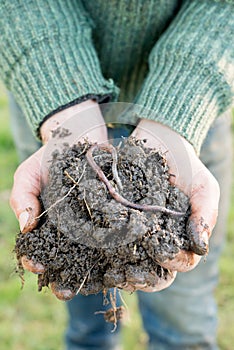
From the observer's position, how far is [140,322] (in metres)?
2.70

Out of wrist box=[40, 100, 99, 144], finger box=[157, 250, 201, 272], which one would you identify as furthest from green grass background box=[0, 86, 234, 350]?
finger box=[157, 250, 201, 272]

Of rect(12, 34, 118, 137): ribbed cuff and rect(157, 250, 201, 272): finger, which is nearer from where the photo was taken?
rect(157, 250, 201, 272): finger

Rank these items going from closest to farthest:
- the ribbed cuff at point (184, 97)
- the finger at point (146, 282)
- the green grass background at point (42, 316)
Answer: the finger at point (146, 282), the ribbed cuff at point (184, 97), the green grass background at point (42, 316)

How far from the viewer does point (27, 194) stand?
55.4 inches

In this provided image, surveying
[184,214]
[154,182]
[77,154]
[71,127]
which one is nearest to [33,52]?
[71,127]

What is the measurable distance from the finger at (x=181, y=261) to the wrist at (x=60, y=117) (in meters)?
0.51

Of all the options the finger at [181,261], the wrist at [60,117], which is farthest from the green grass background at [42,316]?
the finger at [181,261]

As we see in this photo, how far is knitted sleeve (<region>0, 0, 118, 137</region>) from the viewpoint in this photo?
1592 millimetres

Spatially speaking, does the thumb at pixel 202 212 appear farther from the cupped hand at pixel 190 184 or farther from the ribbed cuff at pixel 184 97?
the ribbed cuff at pixel 184 97

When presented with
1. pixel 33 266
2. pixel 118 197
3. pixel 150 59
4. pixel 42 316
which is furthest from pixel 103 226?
pixel 42 316

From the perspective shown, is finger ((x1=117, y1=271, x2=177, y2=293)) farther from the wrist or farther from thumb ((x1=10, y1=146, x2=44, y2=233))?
the wrist

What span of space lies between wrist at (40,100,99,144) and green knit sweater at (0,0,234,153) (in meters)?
0.02

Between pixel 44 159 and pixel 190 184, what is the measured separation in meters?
0.40

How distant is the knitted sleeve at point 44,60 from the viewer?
5.22ft
